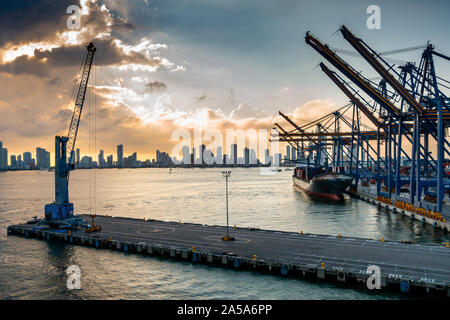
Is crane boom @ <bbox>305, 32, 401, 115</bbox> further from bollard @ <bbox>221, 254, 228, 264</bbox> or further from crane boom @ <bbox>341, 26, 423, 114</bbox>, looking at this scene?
bollard @ <bbox>221, 254, 228, 264</bbox>

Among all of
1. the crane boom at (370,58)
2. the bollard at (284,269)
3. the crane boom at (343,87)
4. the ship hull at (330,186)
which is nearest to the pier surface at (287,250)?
the bollard at (284,269)

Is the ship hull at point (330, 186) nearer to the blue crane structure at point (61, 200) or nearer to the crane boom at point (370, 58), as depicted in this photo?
the crane boom at point (370, 58)

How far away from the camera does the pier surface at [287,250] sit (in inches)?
1272

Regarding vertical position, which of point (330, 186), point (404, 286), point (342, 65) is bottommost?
point (404, 286)

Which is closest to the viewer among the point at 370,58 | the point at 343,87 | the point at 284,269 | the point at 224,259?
the point at 284,269

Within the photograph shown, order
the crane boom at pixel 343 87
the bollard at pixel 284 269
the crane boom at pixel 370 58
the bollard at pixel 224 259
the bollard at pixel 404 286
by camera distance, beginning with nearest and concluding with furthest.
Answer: the bollard at pixel 404 286 → the bollard at pixel 284 269 → the bollard at pixel 224 259 → the crane boom at pixel 370 58 → the crane boom at pixel 343 87

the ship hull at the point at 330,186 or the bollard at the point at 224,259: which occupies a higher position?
the ship hull at the point at 330,186

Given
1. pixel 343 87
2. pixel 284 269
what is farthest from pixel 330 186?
pixel 284 269

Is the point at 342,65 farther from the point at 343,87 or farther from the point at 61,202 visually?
the point at 61,202

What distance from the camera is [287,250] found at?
4109cm

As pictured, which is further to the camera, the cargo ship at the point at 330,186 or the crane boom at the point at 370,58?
the cargo ship at the point at 330,186

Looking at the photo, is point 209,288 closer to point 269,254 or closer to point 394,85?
point 269,254
